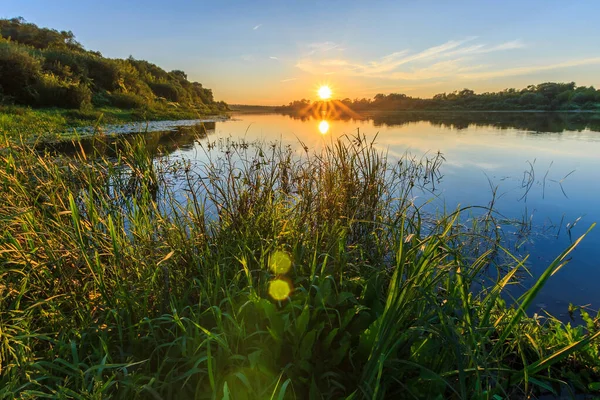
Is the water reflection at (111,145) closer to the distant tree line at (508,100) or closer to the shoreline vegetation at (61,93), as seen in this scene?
the shoreline vegetation at (61,93)

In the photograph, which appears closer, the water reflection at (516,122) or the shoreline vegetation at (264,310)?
the shoreline vegetation at (264,310)

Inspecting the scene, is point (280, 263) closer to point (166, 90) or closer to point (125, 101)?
point (125, 101)

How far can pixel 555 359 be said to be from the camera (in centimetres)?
108

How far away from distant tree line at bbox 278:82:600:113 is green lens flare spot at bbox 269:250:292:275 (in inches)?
2074

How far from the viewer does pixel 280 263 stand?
2.14m

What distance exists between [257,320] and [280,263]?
1.64ft

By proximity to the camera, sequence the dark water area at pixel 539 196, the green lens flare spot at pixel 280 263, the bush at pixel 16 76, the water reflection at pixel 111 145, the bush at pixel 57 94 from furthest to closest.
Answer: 1. the bush at pixel 57 94
2. the bush at pixel 16 76
3. the dark water area at pixel 539 196
4. the water reflection at pixel 111 145
5. the green lens flare spot at pixel 280 263

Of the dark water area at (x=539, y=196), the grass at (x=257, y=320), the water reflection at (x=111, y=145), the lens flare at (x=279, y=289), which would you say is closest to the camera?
the grass at (x=257, y=320)

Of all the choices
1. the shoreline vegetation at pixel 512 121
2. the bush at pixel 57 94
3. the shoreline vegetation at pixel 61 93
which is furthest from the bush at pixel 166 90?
the bush at pixel 57 94

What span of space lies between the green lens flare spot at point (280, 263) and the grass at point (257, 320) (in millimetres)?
16

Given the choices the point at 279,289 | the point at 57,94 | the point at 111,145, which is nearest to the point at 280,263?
the point at 279,289

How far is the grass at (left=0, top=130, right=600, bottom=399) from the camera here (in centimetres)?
127

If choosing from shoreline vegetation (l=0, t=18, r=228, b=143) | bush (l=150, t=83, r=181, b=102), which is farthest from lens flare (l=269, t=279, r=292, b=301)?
bush (l=150, t=83, r=181, b=102)

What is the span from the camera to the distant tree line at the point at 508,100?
5481 centimetres
